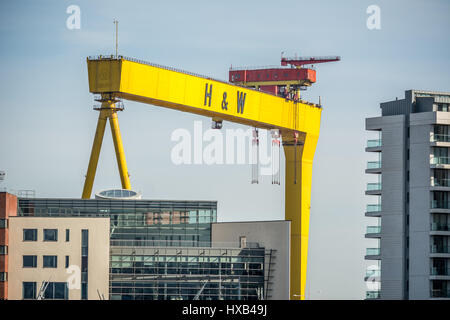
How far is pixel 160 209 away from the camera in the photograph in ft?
344

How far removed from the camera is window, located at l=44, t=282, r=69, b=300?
280ft

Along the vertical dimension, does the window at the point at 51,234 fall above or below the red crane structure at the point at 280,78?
below

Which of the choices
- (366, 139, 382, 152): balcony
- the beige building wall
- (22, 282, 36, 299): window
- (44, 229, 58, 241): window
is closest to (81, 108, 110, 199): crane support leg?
the beige building wall

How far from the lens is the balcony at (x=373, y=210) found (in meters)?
81.8

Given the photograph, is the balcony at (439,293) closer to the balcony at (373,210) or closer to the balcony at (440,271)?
the balcony at (440,271)

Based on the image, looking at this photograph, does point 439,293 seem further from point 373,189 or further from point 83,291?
point 83,291

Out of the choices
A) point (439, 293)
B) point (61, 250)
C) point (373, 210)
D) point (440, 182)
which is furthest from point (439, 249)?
point (61, 250)

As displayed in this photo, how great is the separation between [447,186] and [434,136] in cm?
355

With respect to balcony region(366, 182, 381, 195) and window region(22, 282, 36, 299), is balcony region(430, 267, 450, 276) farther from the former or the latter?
window region(22, 282, 36, 299)

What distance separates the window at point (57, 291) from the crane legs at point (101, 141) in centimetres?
942

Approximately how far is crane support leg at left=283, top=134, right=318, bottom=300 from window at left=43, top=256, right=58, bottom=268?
931 inches

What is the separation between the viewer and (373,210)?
270 ft

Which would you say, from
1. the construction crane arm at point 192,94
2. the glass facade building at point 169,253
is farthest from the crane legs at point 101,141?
the glass facade building at point 169,253
